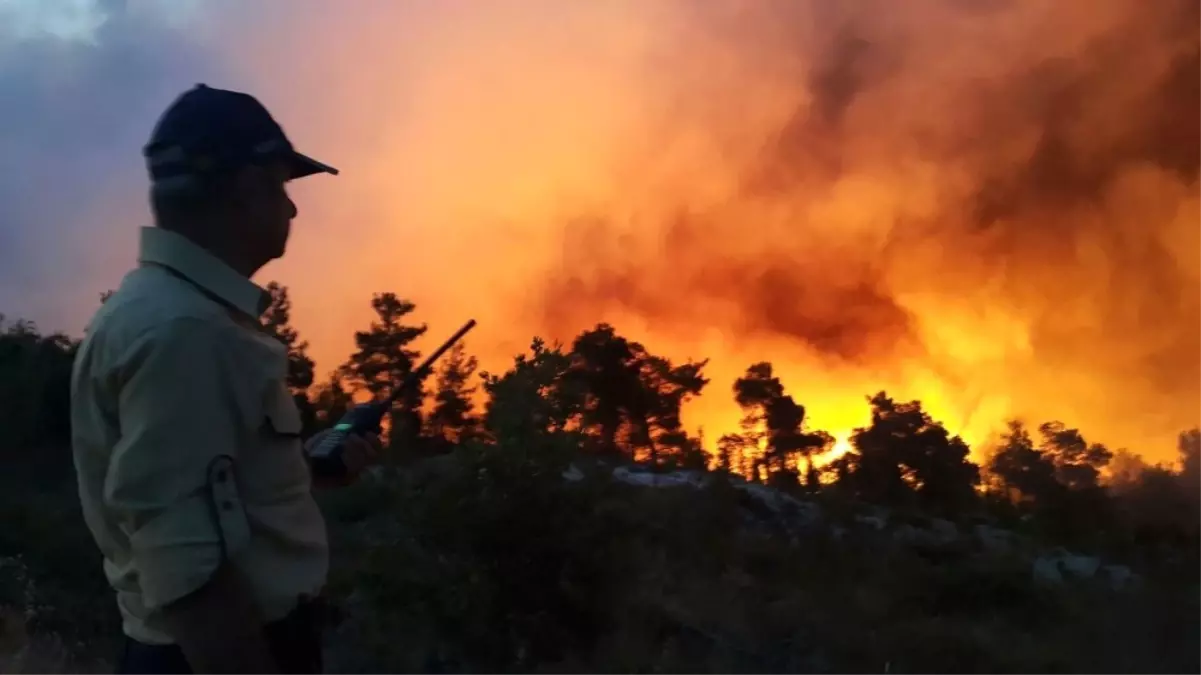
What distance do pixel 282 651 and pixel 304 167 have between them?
1.00 meters

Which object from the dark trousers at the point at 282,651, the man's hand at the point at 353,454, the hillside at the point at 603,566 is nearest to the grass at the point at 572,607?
the hillside at the point at 603,566

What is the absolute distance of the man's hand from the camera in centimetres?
276

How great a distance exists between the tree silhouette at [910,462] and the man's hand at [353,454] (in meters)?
35.8

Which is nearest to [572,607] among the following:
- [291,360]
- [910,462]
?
[291,360]

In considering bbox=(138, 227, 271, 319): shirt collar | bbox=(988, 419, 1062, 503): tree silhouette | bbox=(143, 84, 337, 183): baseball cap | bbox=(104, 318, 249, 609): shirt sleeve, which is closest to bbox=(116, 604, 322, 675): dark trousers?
bbox=(104, 318, 249, 609): shirt sleeve

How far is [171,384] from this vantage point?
69.3 inches

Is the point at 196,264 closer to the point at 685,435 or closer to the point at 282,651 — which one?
the point at 282,651

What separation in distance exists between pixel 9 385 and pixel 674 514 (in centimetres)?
2223

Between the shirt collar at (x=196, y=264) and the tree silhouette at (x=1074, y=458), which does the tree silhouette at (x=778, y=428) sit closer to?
the tree silhouette at (x=1074, y=458)

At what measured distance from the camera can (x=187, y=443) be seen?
69.0 inches

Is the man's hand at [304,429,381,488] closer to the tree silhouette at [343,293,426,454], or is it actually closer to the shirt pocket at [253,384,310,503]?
the shirt pocket at [253,384,310,503]

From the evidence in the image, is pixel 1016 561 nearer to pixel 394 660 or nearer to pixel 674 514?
pixel 674 514

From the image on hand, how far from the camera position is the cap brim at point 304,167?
88.0 inches

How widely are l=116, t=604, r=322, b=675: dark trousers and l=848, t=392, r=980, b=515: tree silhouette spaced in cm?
3645
